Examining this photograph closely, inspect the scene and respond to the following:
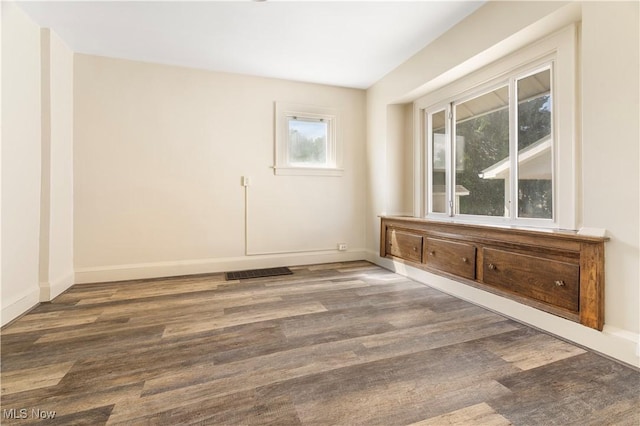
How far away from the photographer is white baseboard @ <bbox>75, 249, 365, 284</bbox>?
10.3 ft

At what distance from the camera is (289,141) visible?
3.86 meters

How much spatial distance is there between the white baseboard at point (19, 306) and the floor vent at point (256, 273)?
1.59 meters

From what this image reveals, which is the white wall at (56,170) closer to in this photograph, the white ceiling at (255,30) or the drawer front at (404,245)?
the white ceiling at (255,30)

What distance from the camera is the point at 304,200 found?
393cm

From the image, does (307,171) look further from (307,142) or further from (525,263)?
(525,263)

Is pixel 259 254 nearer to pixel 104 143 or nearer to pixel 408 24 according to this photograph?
pixel 104 143

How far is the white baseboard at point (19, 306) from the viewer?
206 centimetres

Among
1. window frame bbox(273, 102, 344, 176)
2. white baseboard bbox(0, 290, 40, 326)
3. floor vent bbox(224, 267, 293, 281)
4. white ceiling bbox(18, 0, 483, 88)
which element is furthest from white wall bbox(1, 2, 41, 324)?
window frame bbox(273, 102, 344, 176)

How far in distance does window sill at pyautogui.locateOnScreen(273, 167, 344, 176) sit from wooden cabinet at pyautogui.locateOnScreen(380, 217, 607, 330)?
4.55ft

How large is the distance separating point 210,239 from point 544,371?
10.8 ft

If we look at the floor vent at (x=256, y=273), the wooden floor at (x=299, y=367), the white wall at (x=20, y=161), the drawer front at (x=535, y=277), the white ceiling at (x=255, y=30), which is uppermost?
the white ceiling at (x=255, y=30)

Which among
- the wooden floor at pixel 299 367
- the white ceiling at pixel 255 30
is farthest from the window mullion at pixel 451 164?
the wooden floor at pixel 299 367

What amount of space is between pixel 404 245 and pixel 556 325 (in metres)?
1.65

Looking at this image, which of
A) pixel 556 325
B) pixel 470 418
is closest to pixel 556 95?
pixel 556 325
